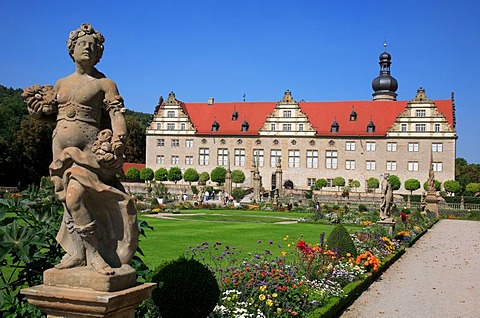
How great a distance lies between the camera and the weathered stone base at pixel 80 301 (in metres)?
3.10

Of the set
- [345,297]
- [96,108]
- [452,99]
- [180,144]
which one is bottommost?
[345,297]

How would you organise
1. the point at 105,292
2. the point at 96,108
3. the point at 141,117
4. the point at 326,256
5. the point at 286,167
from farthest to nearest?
the point at 141,117 < the point at 286,167 < the point at 326,256 < the point at 96,108 < the point at 105,292

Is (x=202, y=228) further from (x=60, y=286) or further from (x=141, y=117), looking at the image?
(x=141, y=117)

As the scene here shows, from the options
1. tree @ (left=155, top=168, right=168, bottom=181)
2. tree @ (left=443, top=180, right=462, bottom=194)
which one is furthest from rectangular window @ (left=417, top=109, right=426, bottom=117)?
tree @ (left=155, top=168, right=168, bottom=181)

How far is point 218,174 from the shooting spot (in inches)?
1923

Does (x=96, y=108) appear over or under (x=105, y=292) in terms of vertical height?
over

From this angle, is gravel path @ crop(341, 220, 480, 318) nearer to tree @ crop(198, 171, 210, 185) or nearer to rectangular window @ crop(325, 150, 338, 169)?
rectangular window @ crop(325, 150, 338, 169)

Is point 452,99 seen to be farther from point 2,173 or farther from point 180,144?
point 2,173

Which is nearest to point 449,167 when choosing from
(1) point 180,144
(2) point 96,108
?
(1) point 180,144

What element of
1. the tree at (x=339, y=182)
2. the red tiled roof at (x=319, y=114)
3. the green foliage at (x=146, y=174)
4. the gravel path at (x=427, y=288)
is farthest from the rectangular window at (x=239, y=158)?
the gravel path at (x=427, y=288)

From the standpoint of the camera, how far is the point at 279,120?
5119 centimetres

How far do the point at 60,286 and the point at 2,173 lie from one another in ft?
142

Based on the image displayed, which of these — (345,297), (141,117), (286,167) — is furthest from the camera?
(141,117)

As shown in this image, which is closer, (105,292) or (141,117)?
(105,292)
